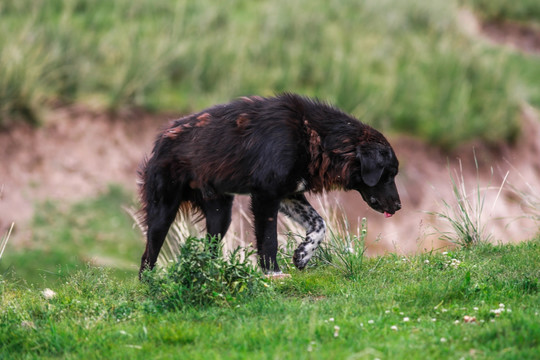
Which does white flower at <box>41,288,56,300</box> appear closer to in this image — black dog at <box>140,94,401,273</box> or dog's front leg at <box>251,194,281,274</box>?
black dog at <box>140,94,401,273</box>

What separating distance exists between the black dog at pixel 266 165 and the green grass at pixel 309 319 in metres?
0.81

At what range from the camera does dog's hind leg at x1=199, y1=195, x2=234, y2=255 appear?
728cm

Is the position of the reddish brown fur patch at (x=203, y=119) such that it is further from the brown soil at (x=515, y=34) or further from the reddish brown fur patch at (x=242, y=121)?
the brown soil at (x=515, y=34)

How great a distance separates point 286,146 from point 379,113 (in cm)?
941

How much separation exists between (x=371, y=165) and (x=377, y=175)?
0.12 meters

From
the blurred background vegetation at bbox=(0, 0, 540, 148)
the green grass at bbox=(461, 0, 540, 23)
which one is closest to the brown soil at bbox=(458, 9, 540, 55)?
the green grass at bbox=(461, 0, 540, 23)

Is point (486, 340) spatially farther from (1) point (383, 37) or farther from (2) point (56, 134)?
(1) point (383, 37)

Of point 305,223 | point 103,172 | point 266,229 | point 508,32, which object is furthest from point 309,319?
point 508,32

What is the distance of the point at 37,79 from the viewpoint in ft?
45.0

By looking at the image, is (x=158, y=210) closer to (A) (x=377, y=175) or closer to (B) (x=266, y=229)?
(B) (x=266, y=229)

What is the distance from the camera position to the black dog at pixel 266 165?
679 cm

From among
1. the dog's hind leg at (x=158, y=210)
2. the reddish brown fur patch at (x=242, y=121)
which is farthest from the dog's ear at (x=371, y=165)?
the dog's hind leg at (x=158, y=210)

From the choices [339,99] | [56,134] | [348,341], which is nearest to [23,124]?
[56,134]

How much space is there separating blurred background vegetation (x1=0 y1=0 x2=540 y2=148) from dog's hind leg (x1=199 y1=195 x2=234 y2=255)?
739 centimetres
